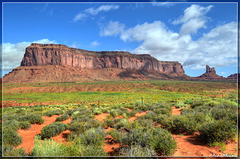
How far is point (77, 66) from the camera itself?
→ 440ft

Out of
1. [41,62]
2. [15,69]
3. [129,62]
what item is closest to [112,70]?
[129,62]

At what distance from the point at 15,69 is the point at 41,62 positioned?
65.7 ft

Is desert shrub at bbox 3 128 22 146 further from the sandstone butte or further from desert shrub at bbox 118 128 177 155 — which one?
the sandstone butte

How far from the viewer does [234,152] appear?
3.66 m

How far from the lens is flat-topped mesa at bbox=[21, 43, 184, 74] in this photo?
399ft

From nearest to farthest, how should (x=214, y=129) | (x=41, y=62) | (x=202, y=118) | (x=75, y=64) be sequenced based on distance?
(x=214, y=129) → (x=202, y=118) → (x=41, y=62) → (x=75, y=64)

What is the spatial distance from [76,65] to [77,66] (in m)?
1.60

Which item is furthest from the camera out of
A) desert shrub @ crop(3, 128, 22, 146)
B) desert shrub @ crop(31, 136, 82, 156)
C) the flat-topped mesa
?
the flat-topped mesa

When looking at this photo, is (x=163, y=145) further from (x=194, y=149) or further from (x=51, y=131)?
(x=51, y=131)

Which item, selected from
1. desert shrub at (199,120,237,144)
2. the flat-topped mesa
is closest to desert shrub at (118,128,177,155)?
desert shrub at (199,120,237,144)

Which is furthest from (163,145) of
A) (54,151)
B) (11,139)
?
(11,139)

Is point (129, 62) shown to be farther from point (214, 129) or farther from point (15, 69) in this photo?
point (214, 129)

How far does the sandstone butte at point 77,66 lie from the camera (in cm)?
10275

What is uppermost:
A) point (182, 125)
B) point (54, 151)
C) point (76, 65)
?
point (76, 65)
